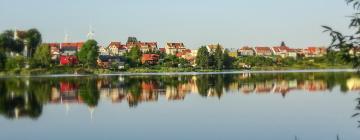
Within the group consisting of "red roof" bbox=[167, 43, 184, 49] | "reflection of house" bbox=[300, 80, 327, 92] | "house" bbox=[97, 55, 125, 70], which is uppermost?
"red roof" bbox=[167, 43, 184, 49]

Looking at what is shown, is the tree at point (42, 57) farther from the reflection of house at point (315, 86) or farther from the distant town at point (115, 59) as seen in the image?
the reflection of house at point (315, 86)

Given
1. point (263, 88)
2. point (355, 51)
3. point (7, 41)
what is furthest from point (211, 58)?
point (355, 51)

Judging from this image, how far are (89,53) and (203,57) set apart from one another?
2211cm

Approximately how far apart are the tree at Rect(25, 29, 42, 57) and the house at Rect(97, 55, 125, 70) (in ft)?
43.7

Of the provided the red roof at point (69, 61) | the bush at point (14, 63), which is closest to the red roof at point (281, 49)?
the red roof at point (69, 61)

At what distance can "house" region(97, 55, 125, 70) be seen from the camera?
104050 mm

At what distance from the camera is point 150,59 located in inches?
4272

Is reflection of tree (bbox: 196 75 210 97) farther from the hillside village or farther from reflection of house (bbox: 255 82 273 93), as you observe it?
the hillside village

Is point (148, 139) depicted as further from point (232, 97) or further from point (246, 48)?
point (246, 48)

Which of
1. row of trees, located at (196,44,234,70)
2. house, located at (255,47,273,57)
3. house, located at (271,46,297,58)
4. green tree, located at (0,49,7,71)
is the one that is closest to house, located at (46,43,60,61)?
green tree, located at (0,49,7,71)

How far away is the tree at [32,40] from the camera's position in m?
106

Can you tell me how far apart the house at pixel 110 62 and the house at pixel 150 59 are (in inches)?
178

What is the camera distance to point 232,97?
1252 inches

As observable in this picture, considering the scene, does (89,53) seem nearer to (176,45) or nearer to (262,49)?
(176,45)
